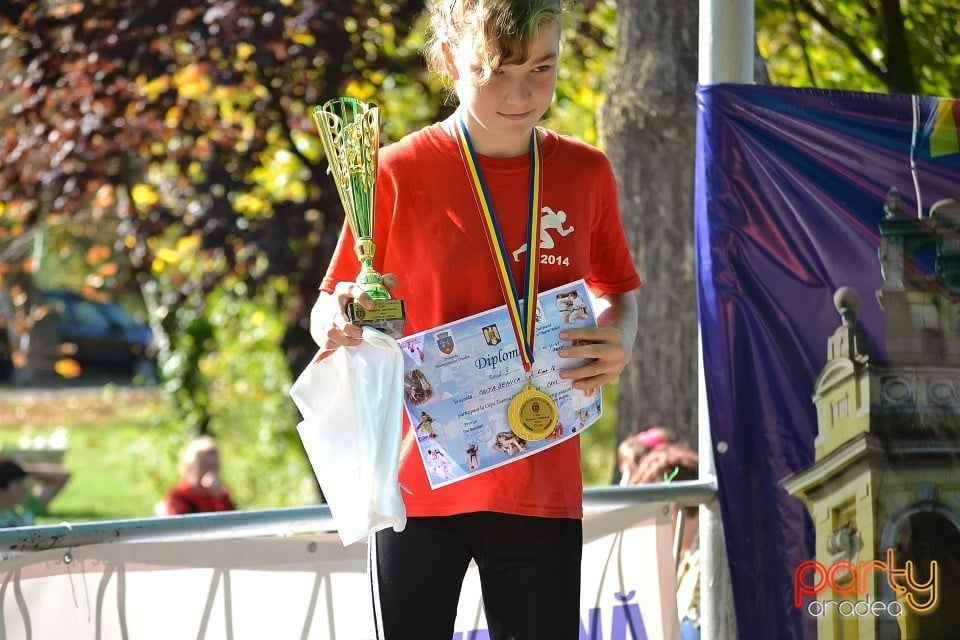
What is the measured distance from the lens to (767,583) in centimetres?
334

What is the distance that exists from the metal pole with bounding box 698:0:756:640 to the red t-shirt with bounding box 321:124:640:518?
91 cm

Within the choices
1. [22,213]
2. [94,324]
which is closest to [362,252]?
[22,213]

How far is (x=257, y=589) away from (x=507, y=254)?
1182 millimetres

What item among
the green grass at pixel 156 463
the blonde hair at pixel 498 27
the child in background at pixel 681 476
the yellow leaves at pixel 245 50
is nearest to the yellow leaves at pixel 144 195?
the yellow leaves at pixel 245 50

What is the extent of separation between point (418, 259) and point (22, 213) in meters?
5.78

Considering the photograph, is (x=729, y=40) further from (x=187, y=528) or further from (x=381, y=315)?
(x=187, y=528)

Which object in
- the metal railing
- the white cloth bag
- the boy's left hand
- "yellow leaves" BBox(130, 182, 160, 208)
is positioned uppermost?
"yellow leaves" BBox(130, 182, 160, 208)

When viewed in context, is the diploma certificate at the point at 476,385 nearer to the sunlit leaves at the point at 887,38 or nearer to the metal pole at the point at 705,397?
the metal pole at the point at 705,397

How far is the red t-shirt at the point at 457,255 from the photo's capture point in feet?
8.20

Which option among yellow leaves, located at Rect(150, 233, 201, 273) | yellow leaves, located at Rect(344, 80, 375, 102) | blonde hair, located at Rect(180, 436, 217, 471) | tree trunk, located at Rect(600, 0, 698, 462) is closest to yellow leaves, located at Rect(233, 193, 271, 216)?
yellow leaves, located at Rect(150, 233, 201, 273)

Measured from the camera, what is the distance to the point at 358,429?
2422 millimetres

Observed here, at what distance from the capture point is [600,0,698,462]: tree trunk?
5.39 m

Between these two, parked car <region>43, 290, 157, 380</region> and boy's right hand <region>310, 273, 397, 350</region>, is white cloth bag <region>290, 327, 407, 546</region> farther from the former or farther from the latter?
parked car <region>43, 290, 157, 380</region>

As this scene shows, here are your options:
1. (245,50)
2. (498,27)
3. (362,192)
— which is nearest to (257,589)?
(362,192)
